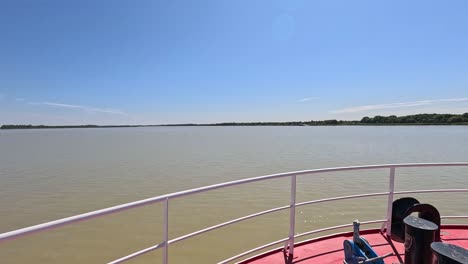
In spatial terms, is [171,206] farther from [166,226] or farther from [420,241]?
[420,241]

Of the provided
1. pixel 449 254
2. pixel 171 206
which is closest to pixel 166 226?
pixel 449 254

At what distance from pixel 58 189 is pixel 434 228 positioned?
11.4 meters

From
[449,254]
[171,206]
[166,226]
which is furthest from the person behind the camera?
[171,206]

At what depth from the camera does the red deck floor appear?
8.59ft

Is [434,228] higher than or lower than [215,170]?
higher

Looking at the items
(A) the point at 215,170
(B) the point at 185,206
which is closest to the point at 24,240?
(B) the point at 185,206

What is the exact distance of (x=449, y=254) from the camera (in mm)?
1251

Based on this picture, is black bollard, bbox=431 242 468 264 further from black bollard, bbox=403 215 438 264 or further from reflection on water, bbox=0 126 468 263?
reflection on water, bbox=0 126 468 263

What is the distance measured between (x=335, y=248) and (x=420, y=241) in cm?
135

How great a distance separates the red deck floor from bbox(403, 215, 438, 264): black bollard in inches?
35.1

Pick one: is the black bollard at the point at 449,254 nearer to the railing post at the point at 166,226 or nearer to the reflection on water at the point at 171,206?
the railing post at the point at 166,226

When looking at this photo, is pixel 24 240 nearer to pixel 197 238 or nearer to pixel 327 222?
pixel 197 238

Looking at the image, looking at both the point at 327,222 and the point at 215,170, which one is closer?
the point at 327,222

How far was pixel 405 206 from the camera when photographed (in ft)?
8.40
